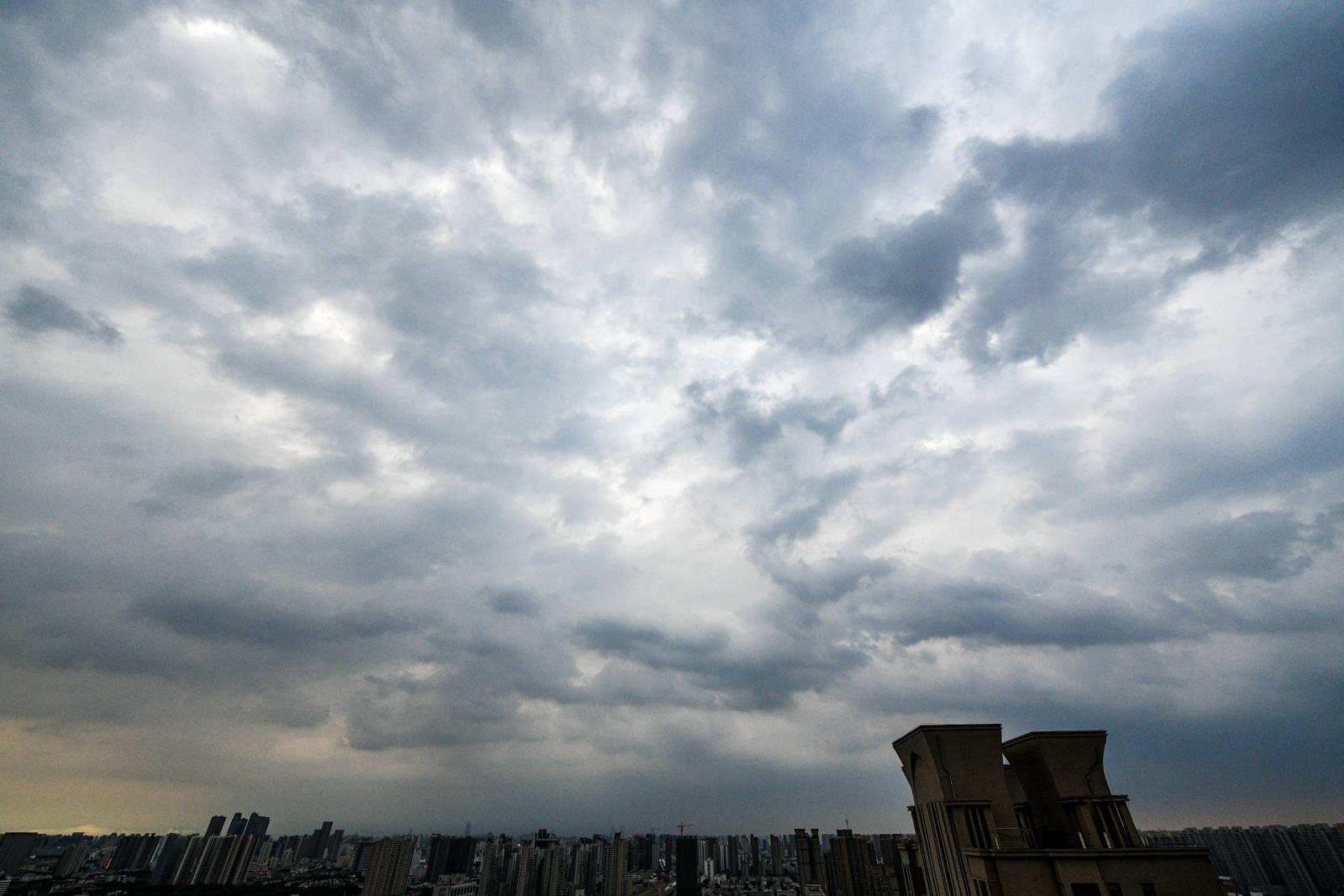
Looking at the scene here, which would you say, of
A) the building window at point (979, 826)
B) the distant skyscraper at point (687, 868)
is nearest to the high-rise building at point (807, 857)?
the distant skyscraper at point (687, 868)

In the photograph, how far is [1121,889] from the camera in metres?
28.9

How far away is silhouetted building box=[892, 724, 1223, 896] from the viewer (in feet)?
110

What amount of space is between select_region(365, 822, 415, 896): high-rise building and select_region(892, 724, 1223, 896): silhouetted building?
13042cm

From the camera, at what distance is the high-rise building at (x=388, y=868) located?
121 m

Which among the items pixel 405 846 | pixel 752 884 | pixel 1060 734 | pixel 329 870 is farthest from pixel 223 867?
pixel 1060 734

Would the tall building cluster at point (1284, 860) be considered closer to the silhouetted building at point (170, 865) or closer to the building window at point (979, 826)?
the building window at point (979, 826)

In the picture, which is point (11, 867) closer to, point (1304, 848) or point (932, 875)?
point (932, 875)

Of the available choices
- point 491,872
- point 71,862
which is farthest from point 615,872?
point 71,862

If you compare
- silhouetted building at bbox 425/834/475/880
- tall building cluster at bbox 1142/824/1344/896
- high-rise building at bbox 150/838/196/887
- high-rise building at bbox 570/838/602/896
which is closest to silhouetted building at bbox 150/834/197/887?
high-rise building at bbox 150/838/196/887

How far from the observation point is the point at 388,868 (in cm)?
12488

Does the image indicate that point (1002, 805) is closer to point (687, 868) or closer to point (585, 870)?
point (687, 868)

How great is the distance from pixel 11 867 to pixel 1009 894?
297914mm

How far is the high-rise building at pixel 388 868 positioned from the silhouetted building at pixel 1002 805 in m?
130

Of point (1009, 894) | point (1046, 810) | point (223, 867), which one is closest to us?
point (1009, 894)
